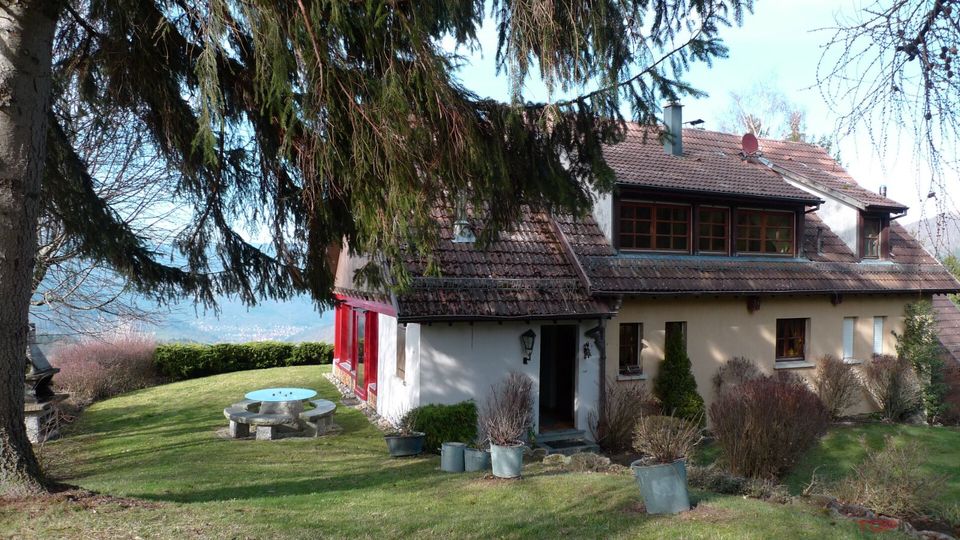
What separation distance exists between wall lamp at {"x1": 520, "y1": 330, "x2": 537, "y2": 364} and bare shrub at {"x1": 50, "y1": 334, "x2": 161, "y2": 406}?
11946 millimetres

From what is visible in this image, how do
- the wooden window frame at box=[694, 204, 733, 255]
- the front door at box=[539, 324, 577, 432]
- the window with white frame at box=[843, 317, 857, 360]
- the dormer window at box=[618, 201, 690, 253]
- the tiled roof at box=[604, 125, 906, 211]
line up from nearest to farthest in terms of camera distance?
the dormer window at box=[618, 201, 690, 253] → the tiled roof at box=[604, 125, 906, 211] → the wooden window frame at box=[694, 204, 733, 255] → the front door at box=[539, 324, 577, 432] → the window with white frame at box=[843, 317, 857, 360]

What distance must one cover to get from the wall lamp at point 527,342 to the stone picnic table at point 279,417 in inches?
153

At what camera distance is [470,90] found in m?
6.88

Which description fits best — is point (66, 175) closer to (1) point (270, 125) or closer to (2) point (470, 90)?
(1) point (270, 125)

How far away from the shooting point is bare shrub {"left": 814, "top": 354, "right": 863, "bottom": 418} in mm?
14836

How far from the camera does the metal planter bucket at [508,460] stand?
853 cm

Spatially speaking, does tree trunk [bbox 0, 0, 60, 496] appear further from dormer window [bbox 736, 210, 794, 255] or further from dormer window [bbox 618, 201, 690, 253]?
dormer window [bbox 736, 210, 794, 255]

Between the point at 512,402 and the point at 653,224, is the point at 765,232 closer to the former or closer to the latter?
the point at 653,224

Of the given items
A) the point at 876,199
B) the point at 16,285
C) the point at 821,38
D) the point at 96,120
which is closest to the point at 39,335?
the point at 96,120

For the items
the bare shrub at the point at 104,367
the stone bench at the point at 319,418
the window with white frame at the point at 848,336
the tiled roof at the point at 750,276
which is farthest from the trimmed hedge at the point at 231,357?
the window with white frame at the point at 848,336

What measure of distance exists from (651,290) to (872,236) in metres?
7.88

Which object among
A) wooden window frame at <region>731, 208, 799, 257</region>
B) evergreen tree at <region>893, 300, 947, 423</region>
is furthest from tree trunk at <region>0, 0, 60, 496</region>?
evergreen tree at <region>893, 300, 947, 423</region>

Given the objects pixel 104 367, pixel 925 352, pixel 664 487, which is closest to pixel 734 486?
pixel 664 487

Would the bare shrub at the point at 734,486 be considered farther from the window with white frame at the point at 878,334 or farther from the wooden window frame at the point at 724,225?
the window with white frame at the point at 878,334
